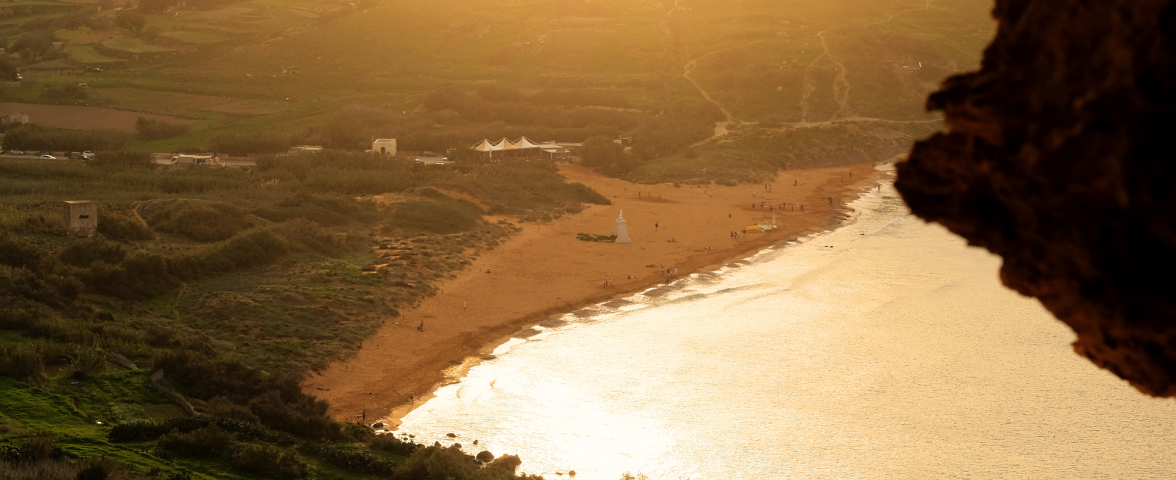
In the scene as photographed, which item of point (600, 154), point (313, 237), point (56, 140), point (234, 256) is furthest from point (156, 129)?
point (234, 256)

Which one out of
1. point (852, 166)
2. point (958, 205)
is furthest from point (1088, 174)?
point (852, 166)

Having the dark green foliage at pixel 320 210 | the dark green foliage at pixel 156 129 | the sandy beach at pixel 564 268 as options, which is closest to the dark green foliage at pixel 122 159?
the dark green foliage at pixel 156 129

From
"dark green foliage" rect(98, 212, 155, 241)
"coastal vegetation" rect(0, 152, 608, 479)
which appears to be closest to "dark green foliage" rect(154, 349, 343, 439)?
"coastal vegetation" rect(0, 152, 608, 479)

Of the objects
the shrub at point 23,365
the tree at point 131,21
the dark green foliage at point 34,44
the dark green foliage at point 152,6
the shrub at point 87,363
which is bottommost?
the shrub at point 87,363

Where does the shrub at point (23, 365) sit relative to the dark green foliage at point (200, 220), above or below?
above

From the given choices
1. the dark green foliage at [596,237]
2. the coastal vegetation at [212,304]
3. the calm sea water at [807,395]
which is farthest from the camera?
the dark green foliage at [596,237]

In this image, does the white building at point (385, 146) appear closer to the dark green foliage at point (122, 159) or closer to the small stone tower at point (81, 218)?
the dark green foliage at point (122, 159)

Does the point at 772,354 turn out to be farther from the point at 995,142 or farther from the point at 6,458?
the point at 995,142
